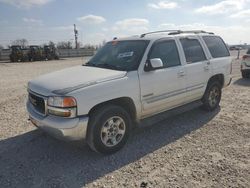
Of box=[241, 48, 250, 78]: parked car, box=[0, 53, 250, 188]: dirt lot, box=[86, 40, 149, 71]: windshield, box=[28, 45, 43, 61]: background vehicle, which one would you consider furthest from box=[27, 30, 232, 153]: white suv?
box=[28, 45, 43, 61]: background vehicle

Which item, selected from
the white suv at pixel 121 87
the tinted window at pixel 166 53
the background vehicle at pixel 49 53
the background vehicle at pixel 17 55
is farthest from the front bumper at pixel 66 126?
the background vehicle at pixel 49 53

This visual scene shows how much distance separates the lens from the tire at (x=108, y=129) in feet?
11.9

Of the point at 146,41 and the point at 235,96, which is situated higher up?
the point at 146,41

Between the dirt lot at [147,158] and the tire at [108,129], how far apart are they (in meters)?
0.18

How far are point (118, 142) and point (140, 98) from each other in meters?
0.82

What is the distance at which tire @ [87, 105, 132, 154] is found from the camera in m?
3.63

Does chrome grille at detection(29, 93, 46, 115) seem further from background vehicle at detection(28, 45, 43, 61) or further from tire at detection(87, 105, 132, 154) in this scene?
background vehicle at detection(28, 45, 43, 61)

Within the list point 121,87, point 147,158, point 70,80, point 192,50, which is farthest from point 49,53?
point 147,158

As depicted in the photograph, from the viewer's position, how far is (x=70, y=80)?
12.5 ft

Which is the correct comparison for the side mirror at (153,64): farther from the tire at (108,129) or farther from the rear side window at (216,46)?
the rear side window at (216,46)

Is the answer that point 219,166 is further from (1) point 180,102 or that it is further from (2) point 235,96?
(2) point 235,96

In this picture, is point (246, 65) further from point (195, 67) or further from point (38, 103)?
point (38, 103)

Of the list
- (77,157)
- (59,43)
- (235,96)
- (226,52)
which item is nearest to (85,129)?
(77,157)

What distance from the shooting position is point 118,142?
4.03 meters
